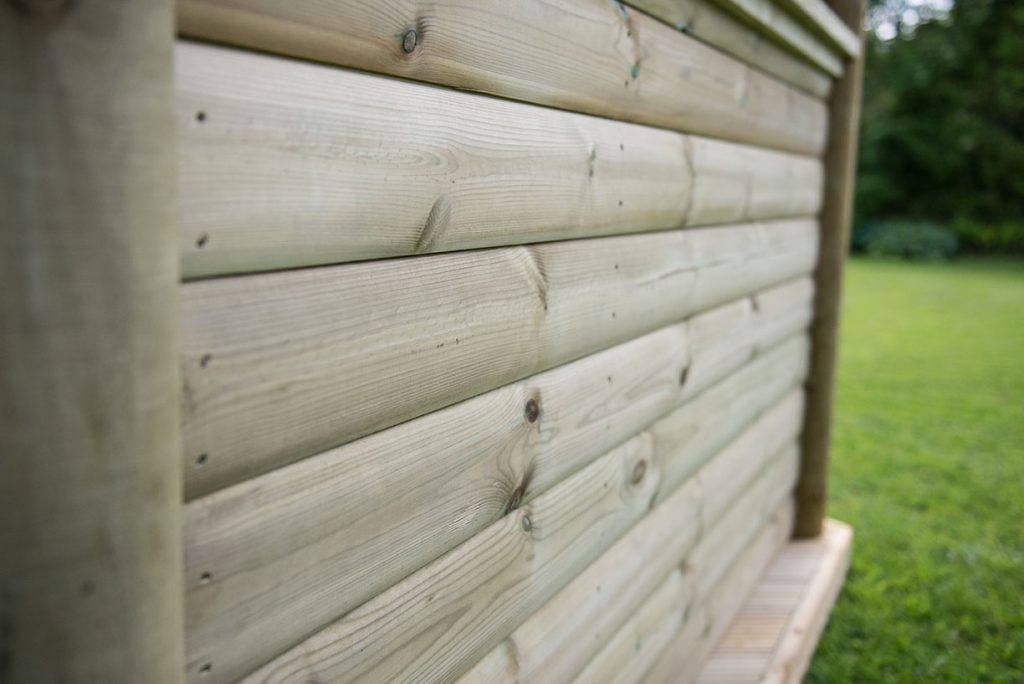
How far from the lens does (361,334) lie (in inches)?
35.4

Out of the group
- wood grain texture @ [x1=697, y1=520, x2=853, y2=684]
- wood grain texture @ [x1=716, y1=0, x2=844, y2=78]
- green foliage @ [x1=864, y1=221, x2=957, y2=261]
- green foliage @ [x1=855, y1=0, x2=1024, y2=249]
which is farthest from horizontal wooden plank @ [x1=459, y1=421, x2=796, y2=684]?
green foliage @ [x1=855, y1=0, x2=1024, y2=249]

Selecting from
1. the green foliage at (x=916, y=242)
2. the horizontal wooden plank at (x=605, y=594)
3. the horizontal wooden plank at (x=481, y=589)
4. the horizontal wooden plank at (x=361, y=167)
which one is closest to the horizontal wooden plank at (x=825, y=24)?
the horizontal wooden plank at (x=361, y=167)

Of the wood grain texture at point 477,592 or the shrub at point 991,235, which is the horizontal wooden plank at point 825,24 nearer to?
the wood grain texture at point 477,592

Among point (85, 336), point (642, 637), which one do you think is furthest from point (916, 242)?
point (85, 336)

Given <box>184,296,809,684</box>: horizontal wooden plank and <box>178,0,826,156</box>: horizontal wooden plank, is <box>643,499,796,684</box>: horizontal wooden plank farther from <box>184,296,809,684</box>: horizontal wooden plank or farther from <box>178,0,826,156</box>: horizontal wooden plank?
<box>178,0,826,156</box>: horizontal wooden plank

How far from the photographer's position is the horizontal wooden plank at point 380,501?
2.54 feet

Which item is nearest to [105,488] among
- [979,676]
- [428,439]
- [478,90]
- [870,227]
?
[428,439]

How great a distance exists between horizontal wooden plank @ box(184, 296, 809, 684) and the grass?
1.83 m

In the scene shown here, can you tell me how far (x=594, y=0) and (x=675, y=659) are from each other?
1.56 m

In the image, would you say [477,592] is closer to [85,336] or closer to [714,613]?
[85,336]

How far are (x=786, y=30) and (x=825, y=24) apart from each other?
0.36 meters

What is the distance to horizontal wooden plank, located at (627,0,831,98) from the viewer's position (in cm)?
166

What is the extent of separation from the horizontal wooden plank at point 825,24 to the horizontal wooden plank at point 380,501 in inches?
48.2

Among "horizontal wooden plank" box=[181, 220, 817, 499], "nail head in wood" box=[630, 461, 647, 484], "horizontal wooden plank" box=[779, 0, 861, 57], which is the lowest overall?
"nail head in wood" box=[630, 461, 647, 484]
